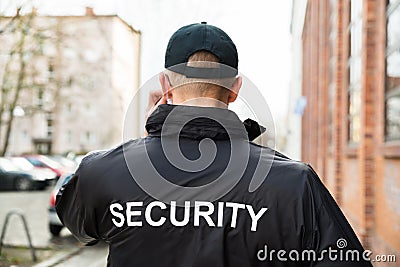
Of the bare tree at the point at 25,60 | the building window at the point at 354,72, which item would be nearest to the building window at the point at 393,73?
the building window at the point at 354,72

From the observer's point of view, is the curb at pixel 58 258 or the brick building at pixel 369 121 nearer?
the brick building at pixel 369 121

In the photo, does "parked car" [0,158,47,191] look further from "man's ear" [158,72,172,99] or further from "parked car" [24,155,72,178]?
"man's ear" [158,72,172,99]

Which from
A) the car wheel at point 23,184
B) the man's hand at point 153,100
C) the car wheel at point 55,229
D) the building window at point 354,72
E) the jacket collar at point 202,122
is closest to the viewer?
the jacket collar at point 202,122

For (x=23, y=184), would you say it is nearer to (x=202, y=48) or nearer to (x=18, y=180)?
(x=18, y=180)

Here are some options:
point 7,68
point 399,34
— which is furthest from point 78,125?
point 399,34

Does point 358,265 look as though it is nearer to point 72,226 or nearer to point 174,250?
point 174,250

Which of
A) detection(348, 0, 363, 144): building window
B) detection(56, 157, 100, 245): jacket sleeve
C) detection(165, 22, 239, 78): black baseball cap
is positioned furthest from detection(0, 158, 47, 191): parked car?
detection(165, 22, 239, 78): black baseball cap

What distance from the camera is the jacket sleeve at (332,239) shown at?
1.85 m

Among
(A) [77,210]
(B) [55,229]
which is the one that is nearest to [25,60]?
(B) [55,229]

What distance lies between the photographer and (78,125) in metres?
65.8

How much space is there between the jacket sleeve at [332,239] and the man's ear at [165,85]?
58cm

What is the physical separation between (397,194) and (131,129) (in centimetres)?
405

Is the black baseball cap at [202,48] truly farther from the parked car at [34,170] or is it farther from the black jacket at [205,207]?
the parked car at [34,170]

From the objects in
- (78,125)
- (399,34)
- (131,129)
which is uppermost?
(399,34)
